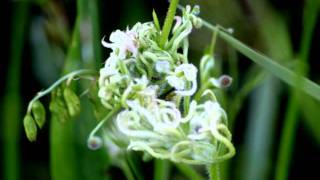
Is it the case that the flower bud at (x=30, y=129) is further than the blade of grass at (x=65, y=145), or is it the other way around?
the blade of grass at (x=65, y=145)

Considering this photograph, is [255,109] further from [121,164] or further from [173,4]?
[173,4]

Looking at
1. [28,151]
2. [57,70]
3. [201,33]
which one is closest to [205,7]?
[201,33]

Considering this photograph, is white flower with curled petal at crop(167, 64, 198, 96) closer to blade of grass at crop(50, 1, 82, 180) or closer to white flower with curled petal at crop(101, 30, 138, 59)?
white flower with curled petal at crop(101, 30, 138, 59)

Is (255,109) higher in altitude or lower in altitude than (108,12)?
lower

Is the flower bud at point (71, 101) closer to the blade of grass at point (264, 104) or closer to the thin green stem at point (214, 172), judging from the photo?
the thin green stem at point (214, 172)

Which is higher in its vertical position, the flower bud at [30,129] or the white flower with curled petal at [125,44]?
the white flower with curled petal at [125,44]

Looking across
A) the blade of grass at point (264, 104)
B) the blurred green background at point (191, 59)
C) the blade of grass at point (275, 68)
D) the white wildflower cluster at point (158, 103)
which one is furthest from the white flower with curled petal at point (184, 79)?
the blade of grass at point (264, 104)

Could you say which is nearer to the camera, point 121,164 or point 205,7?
point 121,164
